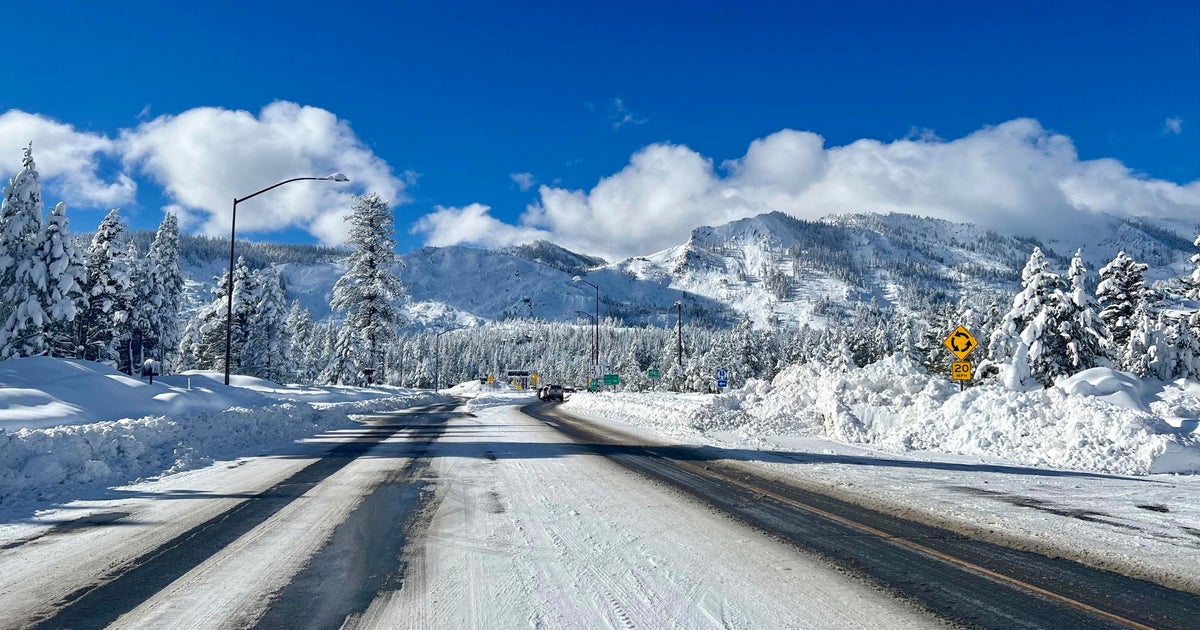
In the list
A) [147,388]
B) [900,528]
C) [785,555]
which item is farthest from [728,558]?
[147,388]

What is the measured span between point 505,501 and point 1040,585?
6.10 meters

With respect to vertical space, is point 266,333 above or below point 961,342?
above

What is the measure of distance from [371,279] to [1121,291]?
1928 inches

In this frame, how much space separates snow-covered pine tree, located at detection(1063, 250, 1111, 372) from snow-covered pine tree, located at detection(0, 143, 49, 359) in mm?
56588

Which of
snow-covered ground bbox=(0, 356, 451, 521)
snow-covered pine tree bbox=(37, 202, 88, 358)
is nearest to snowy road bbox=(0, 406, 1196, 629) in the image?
snow-covered ground bbox=(0, 356, 451, 521)

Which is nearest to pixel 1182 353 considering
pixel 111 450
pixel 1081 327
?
pixel 1081 327

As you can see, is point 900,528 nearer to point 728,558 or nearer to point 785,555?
point 785,555

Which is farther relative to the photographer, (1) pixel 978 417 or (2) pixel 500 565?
(1) pixel 978 417

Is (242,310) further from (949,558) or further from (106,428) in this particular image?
(949,558)

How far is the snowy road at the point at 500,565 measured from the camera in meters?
4.45

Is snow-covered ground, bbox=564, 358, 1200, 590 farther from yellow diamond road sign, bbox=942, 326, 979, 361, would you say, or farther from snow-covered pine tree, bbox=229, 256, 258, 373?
snow-covered pine tree, bbox=229, 256, 258, 373

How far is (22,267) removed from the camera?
38.0 meters

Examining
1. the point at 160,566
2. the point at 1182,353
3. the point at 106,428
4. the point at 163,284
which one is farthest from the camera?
the point at 163,284

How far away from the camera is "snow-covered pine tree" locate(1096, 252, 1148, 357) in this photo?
35.1m
